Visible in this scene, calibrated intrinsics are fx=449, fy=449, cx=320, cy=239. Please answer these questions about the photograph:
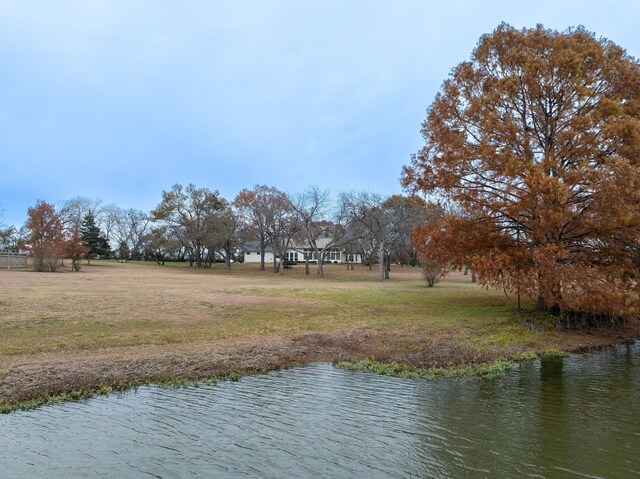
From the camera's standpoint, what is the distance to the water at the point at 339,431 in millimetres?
5465

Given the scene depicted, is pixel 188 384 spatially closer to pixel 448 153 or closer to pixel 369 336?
pixel 369 336

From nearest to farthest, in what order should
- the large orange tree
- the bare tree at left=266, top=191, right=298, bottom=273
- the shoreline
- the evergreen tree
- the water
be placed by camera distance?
the water → the shoreline → the large orange tree → the bare tree at left=266, top=191, right=298, bottom=273 → the evergreen tree

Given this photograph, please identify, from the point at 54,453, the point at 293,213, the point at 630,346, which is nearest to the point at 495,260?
the point at 630,346

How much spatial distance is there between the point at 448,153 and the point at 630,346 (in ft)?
27.4

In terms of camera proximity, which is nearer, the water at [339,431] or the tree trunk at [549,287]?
the water at [339,431]

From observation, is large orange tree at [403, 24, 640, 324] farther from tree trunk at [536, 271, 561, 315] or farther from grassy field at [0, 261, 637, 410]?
grassy field at [0, 261, 637, 410]

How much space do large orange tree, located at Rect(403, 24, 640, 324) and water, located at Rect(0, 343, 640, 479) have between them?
5682mm

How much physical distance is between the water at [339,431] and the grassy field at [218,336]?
1066 mm

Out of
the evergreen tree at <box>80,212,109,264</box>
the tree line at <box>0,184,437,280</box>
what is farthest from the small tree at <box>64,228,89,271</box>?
the evergreen tree at <box>80,212,109,264</box>

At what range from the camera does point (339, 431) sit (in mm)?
6629

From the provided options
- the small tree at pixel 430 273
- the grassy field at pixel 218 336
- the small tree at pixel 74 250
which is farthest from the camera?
the small tree at pixel 74 250

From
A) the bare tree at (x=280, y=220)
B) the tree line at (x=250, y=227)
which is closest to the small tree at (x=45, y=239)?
the tree line at (x=250, y=227)

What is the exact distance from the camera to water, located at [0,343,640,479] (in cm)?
546

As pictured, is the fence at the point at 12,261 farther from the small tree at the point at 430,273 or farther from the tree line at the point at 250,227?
the small tree at the point at 430,273
